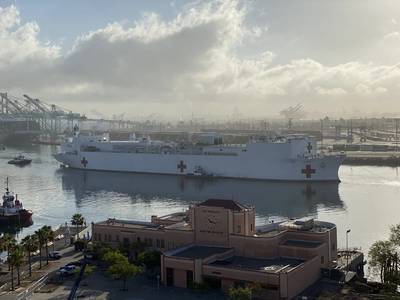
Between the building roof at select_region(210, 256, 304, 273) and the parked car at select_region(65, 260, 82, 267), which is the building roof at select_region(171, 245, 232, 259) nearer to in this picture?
the building roof at select_region(210, 256, 304, 273)

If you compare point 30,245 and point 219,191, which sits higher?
point 30,245

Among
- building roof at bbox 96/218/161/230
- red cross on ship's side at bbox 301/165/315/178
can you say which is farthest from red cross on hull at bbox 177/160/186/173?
building roof at bbox 96/218/161/230

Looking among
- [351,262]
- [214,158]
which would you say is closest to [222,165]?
[214,158]

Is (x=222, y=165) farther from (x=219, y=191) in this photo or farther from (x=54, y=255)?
(x=54, y=255)

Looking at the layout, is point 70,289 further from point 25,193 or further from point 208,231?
point 25,193

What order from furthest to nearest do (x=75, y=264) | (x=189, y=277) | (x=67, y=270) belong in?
(x=75, y=264) < (x=67, y=270) < (x=189, y=277)

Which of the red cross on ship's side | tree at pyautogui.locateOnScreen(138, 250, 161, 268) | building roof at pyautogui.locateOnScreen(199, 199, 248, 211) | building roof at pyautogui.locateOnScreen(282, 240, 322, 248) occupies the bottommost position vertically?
tree at pyautogui.locateOnScreen(138, 250, 161, 268)

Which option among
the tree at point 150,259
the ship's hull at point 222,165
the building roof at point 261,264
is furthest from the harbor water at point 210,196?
the tree at point 150,259
